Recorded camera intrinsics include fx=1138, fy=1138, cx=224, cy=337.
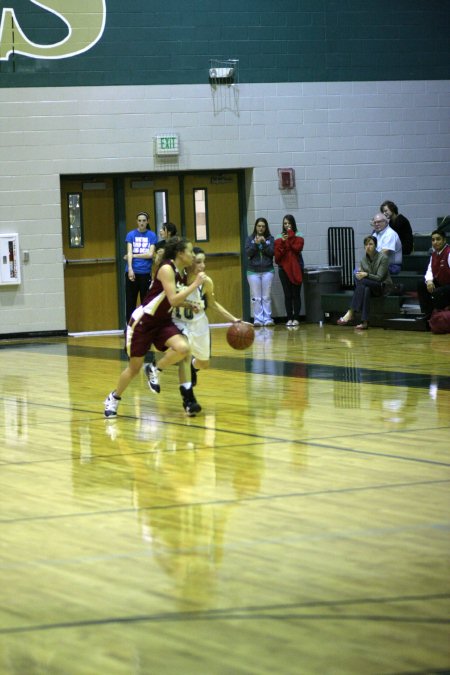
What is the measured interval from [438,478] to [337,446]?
3.92 feet

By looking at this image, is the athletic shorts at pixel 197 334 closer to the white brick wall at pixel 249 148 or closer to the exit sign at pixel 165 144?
the white brick wall at pixel 249 148

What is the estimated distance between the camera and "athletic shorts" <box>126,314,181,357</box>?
341 inches

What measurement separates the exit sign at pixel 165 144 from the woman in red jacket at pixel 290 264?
2044 mm

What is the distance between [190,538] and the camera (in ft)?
16.5

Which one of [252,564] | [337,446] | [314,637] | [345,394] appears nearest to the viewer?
[314,637]

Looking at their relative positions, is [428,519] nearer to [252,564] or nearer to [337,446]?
[252,564]

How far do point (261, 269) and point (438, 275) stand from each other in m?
3.54

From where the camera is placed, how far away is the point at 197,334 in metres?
9.34

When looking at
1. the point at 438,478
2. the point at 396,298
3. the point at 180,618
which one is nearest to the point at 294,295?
the point at 396,298

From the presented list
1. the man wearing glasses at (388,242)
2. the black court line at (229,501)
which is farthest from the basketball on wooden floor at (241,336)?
the man wearing glasses at (388,242)

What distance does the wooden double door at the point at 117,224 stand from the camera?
1780cm

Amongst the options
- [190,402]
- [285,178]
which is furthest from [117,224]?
[190,402]

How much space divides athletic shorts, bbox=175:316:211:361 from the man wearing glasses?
24.5 feet

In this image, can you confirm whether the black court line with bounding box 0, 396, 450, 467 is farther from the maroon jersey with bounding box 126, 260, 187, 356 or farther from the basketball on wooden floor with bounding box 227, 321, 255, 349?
the basketball on wooden floor with bounding box 227, 321, 255, 349
